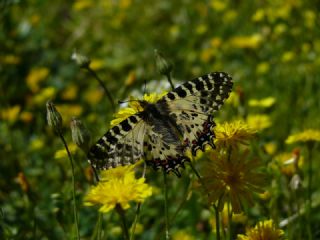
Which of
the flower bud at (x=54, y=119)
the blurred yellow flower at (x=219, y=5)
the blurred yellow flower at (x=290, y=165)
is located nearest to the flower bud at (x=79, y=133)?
the flower bud at (x=54, y=119)

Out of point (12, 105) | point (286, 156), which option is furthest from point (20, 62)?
point (286, 156)

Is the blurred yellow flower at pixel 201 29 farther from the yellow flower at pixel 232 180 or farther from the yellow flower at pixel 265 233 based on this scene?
the yellow flower at pixel 265 233

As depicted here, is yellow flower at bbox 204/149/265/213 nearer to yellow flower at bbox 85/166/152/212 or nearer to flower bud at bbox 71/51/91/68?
yellow flower at bbox 85/166/152/212

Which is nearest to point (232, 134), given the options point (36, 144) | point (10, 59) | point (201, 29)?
point (36, 144)

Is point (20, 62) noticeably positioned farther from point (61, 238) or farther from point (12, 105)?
point (61, 238)

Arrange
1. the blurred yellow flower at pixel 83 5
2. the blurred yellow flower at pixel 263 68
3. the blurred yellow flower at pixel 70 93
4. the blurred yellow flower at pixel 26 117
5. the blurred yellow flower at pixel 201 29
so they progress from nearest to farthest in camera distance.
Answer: the blurred yellow flower at pixel 26 117, the blurred yellow flower at pixel 263 68, the blurred yellow flower at pixel 70 93, the blurred yellow flower at pixel 201 29, the blurred yellow flower at pixel 83 5

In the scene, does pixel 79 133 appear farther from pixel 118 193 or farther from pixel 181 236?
pixel 181 236
